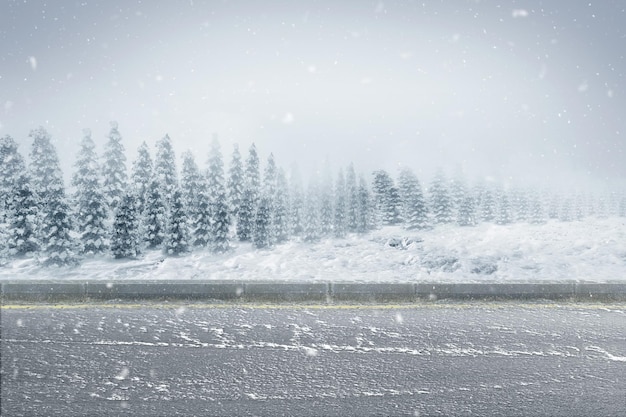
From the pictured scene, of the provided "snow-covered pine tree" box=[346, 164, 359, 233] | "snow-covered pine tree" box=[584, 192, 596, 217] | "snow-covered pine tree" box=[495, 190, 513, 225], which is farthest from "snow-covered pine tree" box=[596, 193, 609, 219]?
"snow-covered pine tree" box=[346, 164, 359, 233]

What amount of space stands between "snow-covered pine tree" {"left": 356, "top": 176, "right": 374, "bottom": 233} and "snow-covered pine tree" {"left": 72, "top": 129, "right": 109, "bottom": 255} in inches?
1596

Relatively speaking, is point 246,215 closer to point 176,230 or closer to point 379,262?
point 176,230

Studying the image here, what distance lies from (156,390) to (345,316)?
318cm

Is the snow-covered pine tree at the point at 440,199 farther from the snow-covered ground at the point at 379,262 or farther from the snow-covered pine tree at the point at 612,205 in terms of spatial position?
the snow-covered pine tree at the point at 612,205

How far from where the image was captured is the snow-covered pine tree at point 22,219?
39562 millimetres

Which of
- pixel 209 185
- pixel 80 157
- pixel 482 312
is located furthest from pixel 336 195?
pixel 482 312

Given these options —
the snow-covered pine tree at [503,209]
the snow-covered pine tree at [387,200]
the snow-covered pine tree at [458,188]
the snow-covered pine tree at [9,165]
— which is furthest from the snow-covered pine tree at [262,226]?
the snow-covered pine tree at [503,209]

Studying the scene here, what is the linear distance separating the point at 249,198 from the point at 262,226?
3394mm

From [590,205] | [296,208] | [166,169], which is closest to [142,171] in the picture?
[166,169]

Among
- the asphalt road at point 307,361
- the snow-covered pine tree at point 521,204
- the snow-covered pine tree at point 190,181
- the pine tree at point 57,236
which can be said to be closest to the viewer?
the asphalt road at point 307,361

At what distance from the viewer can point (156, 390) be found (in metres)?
4.35

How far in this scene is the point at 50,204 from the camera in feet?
124

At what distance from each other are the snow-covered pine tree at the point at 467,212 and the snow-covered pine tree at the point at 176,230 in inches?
1980

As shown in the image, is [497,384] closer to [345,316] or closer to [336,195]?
[345,316]
